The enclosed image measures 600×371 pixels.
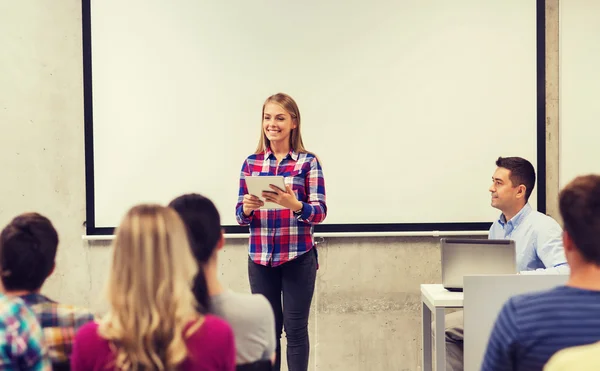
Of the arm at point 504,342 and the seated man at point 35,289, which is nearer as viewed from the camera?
the arm at point 504,342

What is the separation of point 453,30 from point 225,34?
1.43 meters

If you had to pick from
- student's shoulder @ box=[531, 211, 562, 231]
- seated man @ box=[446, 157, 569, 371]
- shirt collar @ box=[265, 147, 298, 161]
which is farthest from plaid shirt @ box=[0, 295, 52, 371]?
student's shoulder @ box=[531, 211, 562, 231]

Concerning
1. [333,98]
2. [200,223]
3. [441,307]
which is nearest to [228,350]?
[200,223]

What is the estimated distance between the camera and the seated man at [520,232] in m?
2.75

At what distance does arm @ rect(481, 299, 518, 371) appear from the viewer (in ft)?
4.23

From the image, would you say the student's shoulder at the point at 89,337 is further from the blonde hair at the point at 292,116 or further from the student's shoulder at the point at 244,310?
the blonde hair at the point at 292,116

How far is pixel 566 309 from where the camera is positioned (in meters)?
1.26

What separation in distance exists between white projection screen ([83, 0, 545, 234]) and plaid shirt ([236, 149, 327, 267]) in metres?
0.73

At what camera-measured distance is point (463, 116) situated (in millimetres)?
3748

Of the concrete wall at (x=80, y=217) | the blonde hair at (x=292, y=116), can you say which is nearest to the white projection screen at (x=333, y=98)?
the concrete wall at (x=80, y=217)

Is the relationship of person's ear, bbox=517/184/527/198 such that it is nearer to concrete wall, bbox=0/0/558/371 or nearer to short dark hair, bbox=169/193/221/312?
concrete wall, bbox=0/0/558/371

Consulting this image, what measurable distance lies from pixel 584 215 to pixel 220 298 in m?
0.88

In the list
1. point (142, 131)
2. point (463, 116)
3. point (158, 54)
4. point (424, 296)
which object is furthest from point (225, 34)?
point (424, 296)

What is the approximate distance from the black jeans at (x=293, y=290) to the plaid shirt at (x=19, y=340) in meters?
1.56
